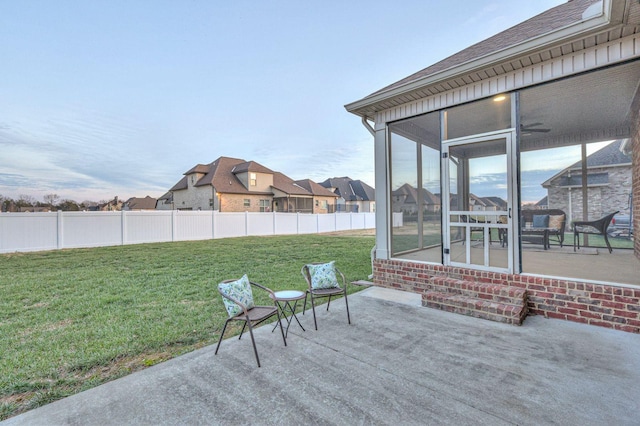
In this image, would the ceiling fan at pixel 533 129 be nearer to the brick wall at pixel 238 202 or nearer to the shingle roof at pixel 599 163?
the shingle roof at pixel 599 163

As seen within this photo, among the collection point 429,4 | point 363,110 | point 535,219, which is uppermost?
point 429,4

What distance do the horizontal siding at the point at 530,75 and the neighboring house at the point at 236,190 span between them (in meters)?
20.7

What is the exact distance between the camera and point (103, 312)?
4.22 metres

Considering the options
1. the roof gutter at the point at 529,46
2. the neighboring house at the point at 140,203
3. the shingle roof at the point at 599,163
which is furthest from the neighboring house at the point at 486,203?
the neighboring house at the point at 140,203

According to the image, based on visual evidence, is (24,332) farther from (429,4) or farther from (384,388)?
(429,4)

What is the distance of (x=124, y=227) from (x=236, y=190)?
1215 centimetres

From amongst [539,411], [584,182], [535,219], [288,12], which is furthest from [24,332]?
[288,12]

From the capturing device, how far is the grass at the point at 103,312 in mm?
2584

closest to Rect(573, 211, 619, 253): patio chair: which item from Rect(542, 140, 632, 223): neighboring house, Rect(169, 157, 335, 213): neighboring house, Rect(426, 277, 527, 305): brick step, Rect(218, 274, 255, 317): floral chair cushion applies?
Rect(542, 140, 632, 223): neighboring house

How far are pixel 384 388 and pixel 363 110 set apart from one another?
4.75m

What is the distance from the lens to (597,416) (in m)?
1.90

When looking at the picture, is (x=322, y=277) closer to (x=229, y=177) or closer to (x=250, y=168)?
(x=250, y=168)

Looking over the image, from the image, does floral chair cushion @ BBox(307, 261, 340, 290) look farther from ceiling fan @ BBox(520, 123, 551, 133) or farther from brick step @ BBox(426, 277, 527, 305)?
ceiling fan @ BBox(520, 123, 551, 133)

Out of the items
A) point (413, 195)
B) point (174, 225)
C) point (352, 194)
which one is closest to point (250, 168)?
point (174, 225)
